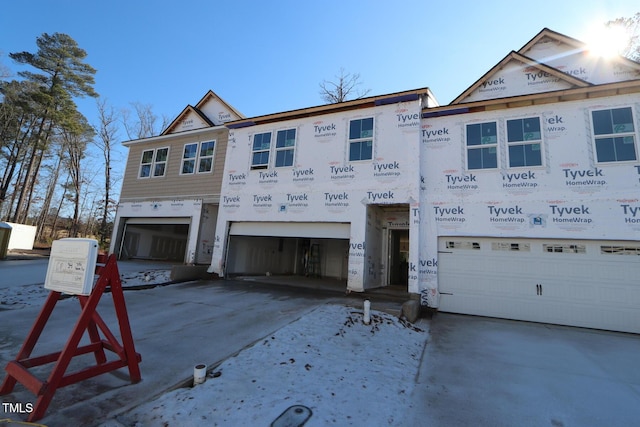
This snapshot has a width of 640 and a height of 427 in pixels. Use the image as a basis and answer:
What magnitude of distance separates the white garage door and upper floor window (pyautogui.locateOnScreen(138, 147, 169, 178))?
12.5 metres

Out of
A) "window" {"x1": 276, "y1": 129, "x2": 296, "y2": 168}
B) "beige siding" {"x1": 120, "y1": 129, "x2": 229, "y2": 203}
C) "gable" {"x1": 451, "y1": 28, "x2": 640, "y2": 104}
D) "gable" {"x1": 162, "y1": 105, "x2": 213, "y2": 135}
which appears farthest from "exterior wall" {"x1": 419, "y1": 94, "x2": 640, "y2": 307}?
"gable" {"x1": 162, "y1": 105, "x2": 213, "y2": 135}

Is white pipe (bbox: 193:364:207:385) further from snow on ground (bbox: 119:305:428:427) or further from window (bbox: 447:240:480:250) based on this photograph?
window (bbox: 447:240:480:250)

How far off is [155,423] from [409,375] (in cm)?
317

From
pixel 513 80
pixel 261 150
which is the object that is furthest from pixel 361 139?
pixel 513 80

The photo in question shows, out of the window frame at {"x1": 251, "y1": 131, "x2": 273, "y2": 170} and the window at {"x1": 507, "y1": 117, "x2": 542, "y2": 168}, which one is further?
the window frame at {"x1": 251, "y1": 131, "x2": 273, "y2": 170}

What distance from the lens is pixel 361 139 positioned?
10.3 metres

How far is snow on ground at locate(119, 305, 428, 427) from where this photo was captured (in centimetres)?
300

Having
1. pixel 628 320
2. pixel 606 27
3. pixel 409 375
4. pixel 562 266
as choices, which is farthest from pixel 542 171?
pixel 606 27

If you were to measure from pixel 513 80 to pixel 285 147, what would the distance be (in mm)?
8059

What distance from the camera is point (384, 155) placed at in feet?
32.2

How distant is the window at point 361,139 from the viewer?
33.2ft

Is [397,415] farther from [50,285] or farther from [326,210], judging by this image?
[326,210]

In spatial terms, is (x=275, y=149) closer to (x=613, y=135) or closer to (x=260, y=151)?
(x=260, y=151)

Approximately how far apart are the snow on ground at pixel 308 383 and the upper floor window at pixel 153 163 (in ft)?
38.7
